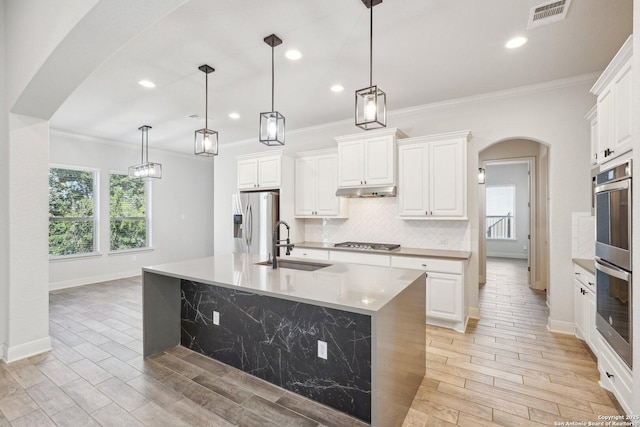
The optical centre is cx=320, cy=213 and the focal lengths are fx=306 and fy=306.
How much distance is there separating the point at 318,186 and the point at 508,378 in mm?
3381

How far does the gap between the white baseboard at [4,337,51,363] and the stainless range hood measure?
371 cm

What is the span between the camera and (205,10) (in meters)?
2.31

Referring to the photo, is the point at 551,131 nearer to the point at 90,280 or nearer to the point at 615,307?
the point at 615,307

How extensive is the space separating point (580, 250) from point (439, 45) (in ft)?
9.07

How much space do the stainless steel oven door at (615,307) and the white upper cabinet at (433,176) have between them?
1669 millimetres

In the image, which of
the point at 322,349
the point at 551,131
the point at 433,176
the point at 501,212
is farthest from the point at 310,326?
the point at 501,212

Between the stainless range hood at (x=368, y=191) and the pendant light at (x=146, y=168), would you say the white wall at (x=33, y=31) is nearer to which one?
the pendant light at (x=146, y=168)

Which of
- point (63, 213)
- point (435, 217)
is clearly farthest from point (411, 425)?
point (63, 213)

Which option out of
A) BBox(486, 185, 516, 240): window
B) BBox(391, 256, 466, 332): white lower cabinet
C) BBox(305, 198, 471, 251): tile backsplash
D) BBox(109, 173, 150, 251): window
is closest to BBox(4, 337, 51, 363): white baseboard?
BBox(305, 198, 471, 251): tile backsplash

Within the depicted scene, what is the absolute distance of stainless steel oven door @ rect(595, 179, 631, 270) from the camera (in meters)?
1.87

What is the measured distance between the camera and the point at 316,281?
2.25 meters

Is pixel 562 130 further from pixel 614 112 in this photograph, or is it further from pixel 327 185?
pixel 327 185

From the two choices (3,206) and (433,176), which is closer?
(3,206)

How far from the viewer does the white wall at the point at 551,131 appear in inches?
138
